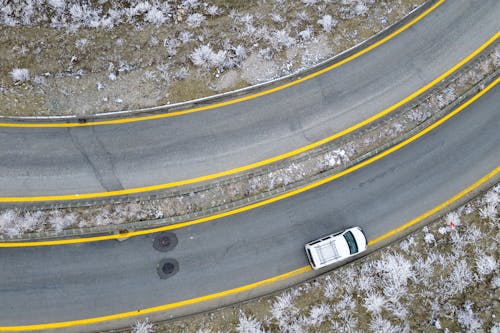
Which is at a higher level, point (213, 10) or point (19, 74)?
point (213, 10)

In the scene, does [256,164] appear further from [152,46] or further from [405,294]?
[405,294]

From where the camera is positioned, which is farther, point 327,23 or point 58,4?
point 327,23

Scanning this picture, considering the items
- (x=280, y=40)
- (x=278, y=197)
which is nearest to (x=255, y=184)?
(x=278, y=197)

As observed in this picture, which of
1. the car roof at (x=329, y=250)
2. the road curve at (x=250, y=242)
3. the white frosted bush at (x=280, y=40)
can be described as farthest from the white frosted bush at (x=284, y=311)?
the white frosted bush at (x=280, y=40)

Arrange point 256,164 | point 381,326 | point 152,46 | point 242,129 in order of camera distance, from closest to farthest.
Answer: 1. point 381,326
2. point 256,164
3. point 242,129
4. point 152,46

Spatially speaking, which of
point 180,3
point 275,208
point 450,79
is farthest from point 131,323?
point 450,79
